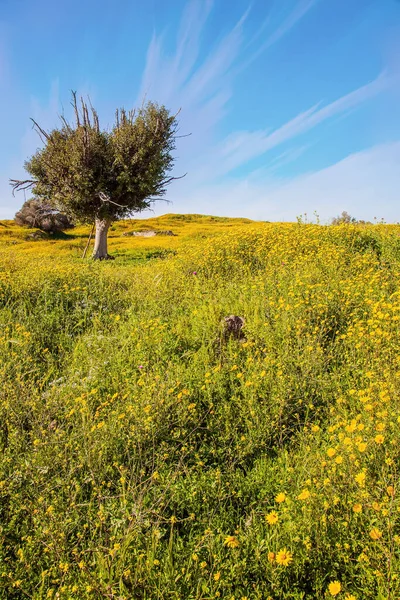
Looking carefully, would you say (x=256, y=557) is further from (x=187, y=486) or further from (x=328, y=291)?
(x=328, y=291)

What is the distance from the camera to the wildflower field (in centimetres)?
266

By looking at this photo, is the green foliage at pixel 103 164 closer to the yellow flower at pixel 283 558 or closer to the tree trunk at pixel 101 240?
the tree trunk at pixel 101 240

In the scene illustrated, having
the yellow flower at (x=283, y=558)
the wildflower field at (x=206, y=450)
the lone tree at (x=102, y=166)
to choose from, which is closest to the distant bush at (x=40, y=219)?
the lone tree at (x=102, y=166)

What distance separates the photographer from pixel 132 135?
79.8ft

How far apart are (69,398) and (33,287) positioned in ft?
17.3

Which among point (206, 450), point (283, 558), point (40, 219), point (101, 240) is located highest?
point (40, 219)

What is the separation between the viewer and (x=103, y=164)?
24359 mm

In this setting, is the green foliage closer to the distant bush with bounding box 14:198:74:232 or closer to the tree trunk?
the tree trunk

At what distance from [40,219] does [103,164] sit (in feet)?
70.6

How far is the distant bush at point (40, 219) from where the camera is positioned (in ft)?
138

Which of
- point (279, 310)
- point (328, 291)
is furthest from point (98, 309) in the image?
point (328, 291)

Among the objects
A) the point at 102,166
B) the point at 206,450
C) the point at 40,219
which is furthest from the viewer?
the point at 40,219

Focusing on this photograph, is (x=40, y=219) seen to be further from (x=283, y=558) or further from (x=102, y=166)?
(x=283, y=558)

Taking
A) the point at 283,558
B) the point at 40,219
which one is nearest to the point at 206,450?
the point at 283,558
